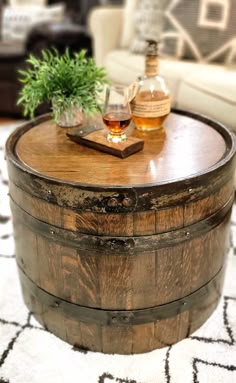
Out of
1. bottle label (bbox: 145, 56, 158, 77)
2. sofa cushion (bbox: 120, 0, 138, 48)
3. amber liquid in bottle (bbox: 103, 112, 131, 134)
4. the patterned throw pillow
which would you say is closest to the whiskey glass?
amber liquid in bottle (bbox: 103, 112, 131, 134)

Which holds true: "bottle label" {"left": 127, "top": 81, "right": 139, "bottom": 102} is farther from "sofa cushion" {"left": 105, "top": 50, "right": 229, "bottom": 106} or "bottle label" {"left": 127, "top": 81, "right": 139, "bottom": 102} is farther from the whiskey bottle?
"sofa cushion" {"left": 105, "top": 50, "right": 229, "bottom": 106}

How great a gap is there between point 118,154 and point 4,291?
673 mm

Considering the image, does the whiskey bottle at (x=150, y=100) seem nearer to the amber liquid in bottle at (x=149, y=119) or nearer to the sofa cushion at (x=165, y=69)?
A: the amber liquid in bottle at (x=149, y=119)

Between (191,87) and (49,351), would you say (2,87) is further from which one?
(49,351)

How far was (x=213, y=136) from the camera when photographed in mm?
1540

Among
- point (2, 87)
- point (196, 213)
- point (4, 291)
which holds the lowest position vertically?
point (4, 291)

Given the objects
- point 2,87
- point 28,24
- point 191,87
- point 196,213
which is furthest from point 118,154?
point 28,24

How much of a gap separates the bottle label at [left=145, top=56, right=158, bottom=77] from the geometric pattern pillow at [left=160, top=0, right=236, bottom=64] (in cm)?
103

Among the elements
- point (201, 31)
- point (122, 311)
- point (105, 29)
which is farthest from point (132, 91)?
point (105, 29)

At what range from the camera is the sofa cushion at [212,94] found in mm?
2117

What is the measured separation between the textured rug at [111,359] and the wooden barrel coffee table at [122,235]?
0.11ft

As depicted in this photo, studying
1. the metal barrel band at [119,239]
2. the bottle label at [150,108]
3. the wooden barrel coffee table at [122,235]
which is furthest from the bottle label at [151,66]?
the metal barrel band at [119,239]

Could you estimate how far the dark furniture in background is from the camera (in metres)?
2.91

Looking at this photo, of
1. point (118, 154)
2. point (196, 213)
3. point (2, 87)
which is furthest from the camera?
point (2, 87)
